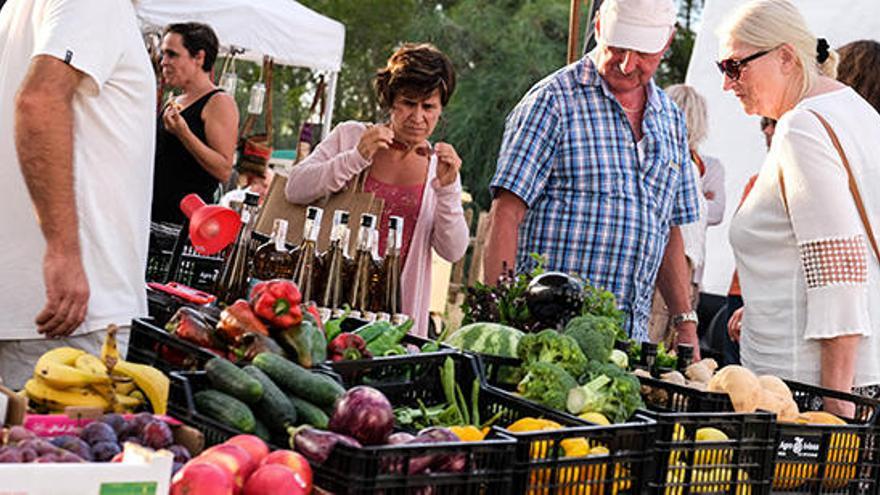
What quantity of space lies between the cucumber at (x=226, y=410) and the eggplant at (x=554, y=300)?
144 cm

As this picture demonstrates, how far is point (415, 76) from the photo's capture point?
14.8 ft

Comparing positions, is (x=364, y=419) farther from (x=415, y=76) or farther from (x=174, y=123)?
(x=174, y=123)

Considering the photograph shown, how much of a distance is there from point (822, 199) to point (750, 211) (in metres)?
0.29

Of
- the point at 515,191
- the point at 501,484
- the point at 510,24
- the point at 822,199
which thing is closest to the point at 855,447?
the point at 822,199

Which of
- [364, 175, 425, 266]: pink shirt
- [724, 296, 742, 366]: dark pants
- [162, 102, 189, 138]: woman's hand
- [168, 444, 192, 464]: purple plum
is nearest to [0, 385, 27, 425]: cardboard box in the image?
[168, 444, 192, 464]: purple plum

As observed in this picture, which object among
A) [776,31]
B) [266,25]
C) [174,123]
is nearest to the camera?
[776,31]

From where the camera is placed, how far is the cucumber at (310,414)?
2.47m

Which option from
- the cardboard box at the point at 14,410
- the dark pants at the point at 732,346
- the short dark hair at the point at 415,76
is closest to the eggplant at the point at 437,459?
the cardboard box at the point at 14,410

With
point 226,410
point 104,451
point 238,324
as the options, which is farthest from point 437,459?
point 238,324

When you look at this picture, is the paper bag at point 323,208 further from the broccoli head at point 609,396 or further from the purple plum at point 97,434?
the purple plum at point 97,434

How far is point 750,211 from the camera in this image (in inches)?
161

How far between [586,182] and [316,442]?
99.9 inches

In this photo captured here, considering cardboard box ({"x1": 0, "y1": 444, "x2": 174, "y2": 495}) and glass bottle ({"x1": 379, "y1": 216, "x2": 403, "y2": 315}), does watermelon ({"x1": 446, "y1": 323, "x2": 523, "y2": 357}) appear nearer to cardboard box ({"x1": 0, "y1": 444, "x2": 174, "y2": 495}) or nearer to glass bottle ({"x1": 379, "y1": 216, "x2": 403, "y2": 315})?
glass bottle ({"x1": 379, "y1": 216, "x2": 403, "y2": 315})

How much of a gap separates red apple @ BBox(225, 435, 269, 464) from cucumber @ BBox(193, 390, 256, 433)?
126 mm
